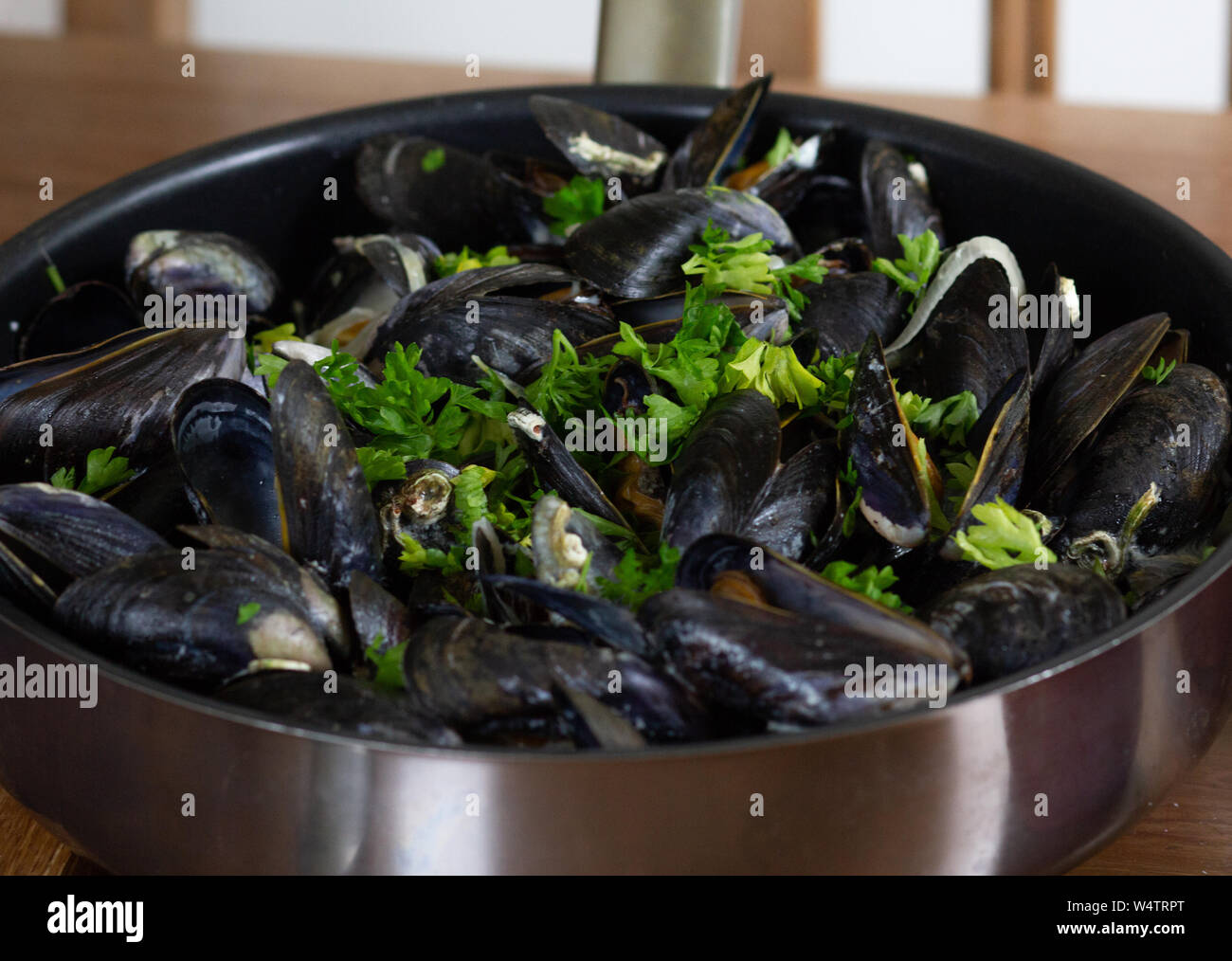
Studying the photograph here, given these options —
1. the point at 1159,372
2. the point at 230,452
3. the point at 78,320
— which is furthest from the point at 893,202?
the point at 78,320

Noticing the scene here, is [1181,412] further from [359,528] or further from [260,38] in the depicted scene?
[260,38]

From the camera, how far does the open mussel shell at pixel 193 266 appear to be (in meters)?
1.20

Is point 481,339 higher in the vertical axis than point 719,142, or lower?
lower

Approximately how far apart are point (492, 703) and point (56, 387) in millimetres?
506

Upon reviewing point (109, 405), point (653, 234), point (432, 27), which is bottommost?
point (109, 405)

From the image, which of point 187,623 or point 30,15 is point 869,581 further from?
point 30,15

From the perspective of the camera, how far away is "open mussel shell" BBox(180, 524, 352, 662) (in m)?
0.77

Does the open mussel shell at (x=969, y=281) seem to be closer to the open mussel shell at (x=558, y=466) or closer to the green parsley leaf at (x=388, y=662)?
the open mussel shell at (x=558, y=466)

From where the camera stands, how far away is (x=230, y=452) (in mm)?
926

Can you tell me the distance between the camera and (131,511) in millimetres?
918

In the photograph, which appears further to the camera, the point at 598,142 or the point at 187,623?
the point at 598,142

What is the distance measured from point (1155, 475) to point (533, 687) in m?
0.50

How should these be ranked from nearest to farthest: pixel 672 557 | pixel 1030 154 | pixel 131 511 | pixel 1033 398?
pixel 672 557, pixel 131 511, pixel 1033 398, pixel 1030 154
